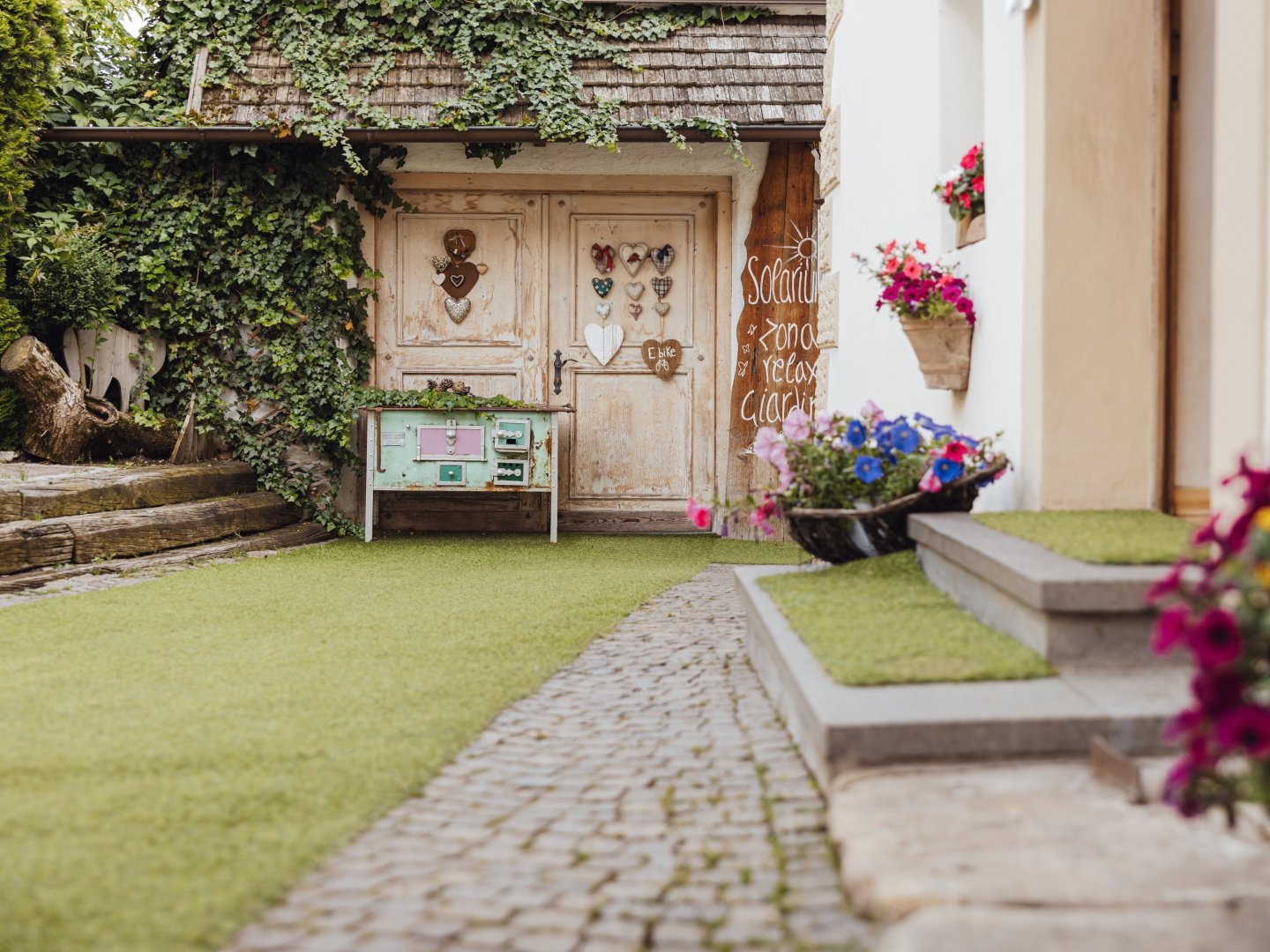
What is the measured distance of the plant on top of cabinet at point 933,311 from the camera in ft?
14.2

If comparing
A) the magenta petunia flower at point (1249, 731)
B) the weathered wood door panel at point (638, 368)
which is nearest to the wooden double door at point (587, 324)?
the weathered wood door panel at point (638, 368)

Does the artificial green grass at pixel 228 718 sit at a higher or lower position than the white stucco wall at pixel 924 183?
lower

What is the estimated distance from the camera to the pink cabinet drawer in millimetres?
7598

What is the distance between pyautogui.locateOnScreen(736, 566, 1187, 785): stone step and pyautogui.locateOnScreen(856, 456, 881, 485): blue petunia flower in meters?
1.34

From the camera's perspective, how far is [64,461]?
7301 mm

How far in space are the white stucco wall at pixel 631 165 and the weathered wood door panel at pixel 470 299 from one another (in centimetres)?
23

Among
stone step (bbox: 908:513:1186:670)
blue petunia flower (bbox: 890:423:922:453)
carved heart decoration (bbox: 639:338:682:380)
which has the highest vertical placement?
carved heart decoration (bbox: 639:338:682:380)

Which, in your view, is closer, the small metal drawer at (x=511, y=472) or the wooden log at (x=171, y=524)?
the wooden log at (x=171, y=524)

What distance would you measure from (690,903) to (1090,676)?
3.71ft

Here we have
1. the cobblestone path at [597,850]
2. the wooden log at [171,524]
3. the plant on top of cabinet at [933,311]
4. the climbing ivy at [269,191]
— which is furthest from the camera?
the climbing ivy at [269,191]

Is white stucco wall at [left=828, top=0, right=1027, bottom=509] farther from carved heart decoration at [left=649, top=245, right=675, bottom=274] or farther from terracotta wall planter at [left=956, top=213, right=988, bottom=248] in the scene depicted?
carved heart decoration at [left=649, top=245, right=675, bottom=274]

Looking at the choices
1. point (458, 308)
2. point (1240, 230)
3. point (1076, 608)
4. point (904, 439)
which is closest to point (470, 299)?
point (458, 308)

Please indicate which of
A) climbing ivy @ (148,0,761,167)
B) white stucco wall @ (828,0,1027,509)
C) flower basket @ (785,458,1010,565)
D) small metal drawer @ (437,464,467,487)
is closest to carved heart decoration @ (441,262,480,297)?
climbing ivy @ (148,0,761,167)

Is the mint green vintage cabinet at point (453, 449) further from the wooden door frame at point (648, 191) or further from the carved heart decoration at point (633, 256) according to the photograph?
the carved heart decoration at point (633, 256)
